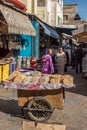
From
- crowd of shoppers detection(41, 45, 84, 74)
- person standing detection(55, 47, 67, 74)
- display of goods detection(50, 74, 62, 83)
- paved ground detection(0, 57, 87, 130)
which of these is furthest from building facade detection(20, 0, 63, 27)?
display of goods detection(50, 74, 62, 83)

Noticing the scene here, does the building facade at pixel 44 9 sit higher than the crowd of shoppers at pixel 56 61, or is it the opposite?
the building facade at pixel 44 9

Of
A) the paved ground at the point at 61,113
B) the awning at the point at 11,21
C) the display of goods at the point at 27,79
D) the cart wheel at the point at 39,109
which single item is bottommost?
the paved ground at the point at 61,113

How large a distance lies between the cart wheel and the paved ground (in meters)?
0.23

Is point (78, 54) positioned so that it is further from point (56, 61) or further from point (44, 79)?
point (44, 79)

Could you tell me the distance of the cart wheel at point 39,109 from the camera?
1012 centimetres

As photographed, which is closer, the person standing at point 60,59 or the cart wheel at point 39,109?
the cart wheel at point 39,109

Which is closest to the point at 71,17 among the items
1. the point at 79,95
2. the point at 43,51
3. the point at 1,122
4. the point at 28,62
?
the point at 43,51

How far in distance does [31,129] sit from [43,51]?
2118 centimetres

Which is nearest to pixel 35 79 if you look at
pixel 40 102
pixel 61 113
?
pixel 40 102

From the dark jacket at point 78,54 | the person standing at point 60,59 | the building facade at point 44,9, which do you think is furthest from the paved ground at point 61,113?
the building facade at point 44,9

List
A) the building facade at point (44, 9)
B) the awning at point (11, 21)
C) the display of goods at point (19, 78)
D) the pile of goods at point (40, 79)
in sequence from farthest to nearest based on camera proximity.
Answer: the building facade at point (44, 9) → the awning at point (11, 21) → the display of goods at point (19, 78) → the pile of goods at point (40, 79)

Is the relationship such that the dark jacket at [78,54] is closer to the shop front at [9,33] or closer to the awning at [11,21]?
the shop front at [9,33]

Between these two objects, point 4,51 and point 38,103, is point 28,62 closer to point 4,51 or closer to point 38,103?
point 4,51

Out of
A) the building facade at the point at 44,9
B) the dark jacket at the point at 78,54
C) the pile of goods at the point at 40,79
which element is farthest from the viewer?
the building facade at the point at 44,9
